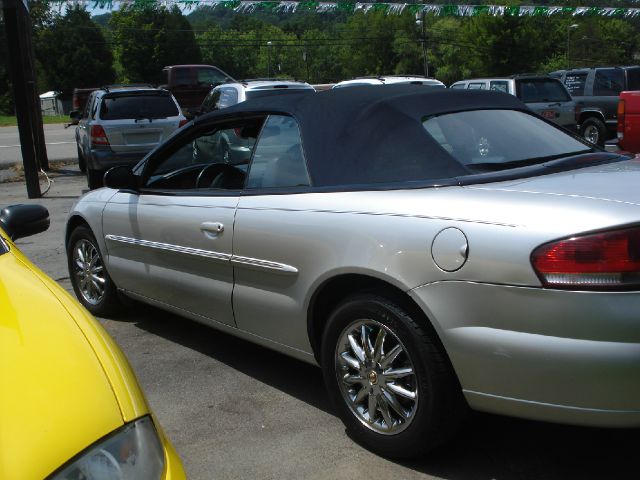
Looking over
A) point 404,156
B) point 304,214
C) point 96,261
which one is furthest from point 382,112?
point 96,261

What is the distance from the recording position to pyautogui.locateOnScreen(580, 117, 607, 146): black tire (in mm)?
18312

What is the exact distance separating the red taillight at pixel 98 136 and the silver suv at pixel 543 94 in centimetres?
794

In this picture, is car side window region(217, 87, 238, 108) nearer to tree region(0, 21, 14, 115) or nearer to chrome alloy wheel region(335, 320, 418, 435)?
chrome alloy wheel region(335, 320, 418, 435)

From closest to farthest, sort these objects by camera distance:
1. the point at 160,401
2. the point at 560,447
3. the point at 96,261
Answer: the point at 560,447 < the point at 160,401 < the point at 96,261

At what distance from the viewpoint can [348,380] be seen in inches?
132

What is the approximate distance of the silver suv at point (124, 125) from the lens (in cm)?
1274

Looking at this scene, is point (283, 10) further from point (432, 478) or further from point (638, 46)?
point (638, 46)

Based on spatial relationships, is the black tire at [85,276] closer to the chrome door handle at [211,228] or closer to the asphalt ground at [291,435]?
the asphalt ground at [291,435]

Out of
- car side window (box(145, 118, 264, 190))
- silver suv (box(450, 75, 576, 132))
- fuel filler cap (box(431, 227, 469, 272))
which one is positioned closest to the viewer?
fuel filler cap (box(431, 227, 469, 272))

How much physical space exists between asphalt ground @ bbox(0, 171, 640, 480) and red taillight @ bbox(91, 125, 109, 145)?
858cm

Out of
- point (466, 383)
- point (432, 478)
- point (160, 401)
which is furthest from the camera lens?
point (160, 401)

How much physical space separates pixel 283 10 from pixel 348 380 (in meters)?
25.8

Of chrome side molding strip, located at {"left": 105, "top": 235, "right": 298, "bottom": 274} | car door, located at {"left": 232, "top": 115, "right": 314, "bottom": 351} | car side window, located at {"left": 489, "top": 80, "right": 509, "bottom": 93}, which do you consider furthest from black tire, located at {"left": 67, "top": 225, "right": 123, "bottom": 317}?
car side window, located at {"left": 489, "top": 80, "right": 509, "bottom": 93}

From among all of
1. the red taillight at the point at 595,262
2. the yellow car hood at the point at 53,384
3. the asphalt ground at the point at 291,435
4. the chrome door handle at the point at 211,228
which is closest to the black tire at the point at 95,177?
the asphalt ground at the point at 291,435
